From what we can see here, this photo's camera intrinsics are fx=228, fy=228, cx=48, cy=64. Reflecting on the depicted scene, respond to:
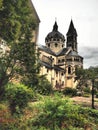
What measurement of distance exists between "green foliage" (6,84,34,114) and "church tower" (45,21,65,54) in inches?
2635

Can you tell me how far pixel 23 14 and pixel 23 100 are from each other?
18.7 ft

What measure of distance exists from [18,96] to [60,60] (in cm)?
6238

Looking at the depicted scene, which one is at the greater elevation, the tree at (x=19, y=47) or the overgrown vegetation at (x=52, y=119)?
the tree at (x=19, y=47)

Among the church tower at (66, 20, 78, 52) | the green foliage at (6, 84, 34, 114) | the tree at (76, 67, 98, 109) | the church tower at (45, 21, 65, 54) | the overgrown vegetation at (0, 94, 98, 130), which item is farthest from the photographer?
the church tower at (66, 20, 78, 52)

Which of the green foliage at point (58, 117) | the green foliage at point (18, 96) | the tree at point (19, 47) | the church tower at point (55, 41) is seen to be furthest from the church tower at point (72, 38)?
the green foliage at point (58, 117)

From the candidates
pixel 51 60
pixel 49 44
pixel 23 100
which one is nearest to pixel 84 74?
pixel 23 100

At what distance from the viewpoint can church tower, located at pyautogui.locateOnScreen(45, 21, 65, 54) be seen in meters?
83.0

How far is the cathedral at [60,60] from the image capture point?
66062 millimetres

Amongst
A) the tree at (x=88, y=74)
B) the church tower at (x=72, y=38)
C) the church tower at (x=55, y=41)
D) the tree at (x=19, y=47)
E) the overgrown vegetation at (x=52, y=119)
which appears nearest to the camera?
the overgrown vegetation at (x=52, y=119)

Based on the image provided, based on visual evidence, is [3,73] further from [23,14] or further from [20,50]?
[23,14]

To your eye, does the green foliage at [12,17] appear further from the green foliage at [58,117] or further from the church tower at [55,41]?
the church tower at [55,41]

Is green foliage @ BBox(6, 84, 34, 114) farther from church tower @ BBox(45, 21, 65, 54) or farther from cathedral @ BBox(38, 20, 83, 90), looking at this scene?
church tower @ BBox(45, 21, 65, 54)

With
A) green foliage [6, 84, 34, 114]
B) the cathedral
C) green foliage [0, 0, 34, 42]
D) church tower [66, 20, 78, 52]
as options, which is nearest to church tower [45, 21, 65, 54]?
the cathedral

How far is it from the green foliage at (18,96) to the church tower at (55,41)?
6693cm
